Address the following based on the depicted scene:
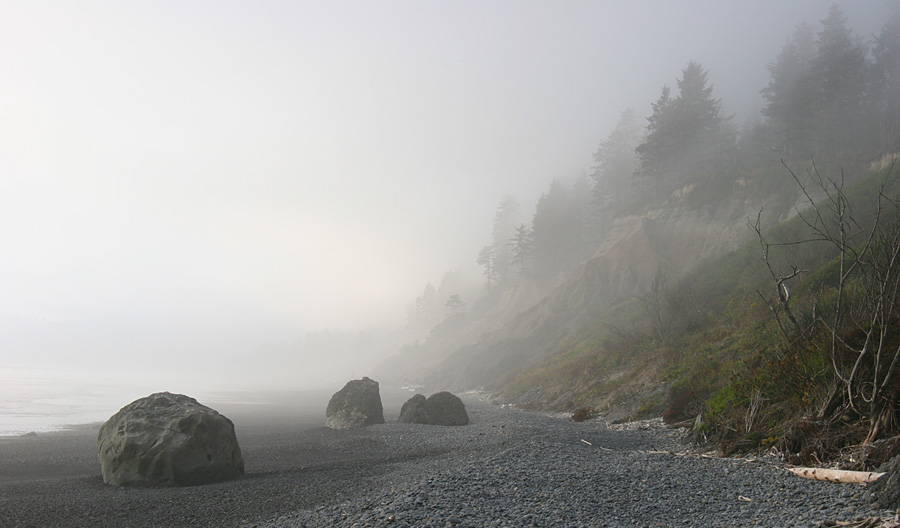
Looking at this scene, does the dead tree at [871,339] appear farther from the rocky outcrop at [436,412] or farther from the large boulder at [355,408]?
the large boulder at [355,408]

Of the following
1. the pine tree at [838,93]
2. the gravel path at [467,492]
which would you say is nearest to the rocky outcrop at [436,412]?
the gravel path at [467,492]

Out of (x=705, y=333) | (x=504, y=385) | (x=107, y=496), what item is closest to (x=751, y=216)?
(x=705, y=333)

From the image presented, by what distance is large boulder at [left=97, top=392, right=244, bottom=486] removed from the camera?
8.77 metres

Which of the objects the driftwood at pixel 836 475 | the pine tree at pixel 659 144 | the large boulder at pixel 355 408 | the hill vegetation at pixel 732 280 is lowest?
the driftwood at pixel 836 475

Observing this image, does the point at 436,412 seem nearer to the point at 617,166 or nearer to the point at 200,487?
the point at 200,487

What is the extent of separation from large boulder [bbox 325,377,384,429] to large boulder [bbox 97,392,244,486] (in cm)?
851

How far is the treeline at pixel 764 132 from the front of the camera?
117 ft

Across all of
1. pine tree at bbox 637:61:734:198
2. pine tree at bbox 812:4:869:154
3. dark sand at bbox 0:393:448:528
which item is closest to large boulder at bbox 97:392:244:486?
dark sand at bbox 0:393:448:528

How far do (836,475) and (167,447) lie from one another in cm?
1098

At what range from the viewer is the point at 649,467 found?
766 cm

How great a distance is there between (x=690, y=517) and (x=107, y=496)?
9.31 metres

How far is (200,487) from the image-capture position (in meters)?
8.46

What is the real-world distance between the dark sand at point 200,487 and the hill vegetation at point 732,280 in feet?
24.3

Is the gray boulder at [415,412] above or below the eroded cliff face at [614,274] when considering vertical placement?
below
